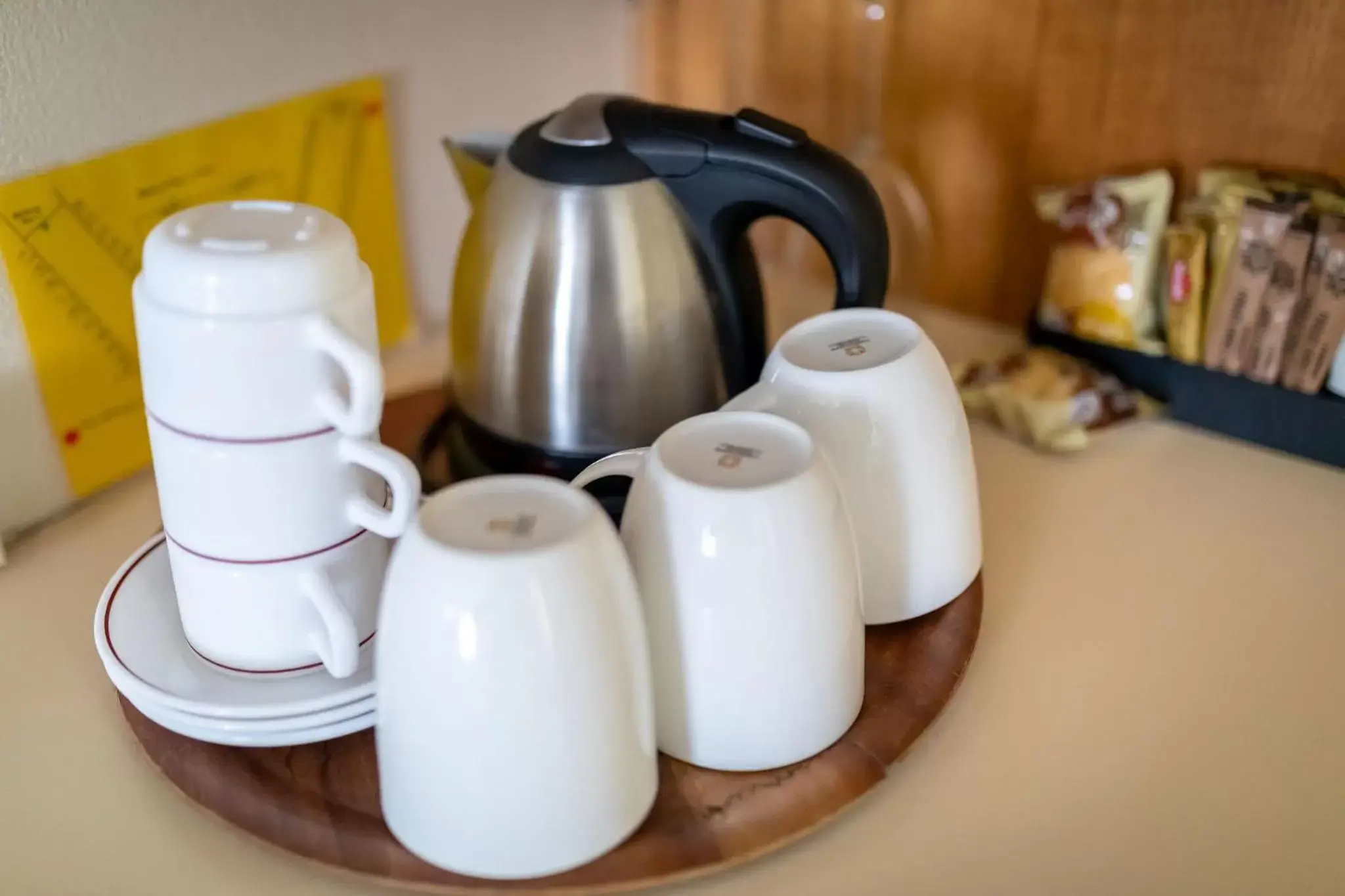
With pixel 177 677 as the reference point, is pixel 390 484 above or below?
above

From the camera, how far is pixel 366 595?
625 millimetres

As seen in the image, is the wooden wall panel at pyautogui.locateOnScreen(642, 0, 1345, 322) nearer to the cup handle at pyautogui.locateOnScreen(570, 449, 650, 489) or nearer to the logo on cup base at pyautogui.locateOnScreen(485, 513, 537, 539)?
the cup handle at pyautogui.locateOnScreen(570, 449, 650, 489)

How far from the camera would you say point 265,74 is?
87 cm

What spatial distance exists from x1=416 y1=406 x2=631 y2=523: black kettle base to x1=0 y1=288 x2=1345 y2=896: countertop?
0.20 metres

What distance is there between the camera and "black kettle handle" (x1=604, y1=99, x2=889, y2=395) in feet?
2.27

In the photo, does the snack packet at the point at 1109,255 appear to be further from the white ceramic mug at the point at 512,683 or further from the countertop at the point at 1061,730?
the white ceramic mug at the point at 512,683

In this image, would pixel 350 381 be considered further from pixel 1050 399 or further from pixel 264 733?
pixel 1050 399

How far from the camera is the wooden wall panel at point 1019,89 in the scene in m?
0.87

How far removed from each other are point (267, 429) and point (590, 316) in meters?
0.23

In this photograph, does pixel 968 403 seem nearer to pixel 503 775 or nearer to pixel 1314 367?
pixel 1314 367

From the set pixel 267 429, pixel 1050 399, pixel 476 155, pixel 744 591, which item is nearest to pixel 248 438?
pixel 267 429

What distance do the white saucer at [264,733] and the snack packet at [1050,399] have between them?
53 cm

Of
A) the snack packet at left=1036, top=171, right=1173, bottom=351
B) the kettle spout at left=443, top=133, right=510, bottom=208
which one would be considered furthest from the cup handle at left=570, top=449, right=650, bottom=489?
the snack packet at left=1036, top=171, right=1173, bottom=351

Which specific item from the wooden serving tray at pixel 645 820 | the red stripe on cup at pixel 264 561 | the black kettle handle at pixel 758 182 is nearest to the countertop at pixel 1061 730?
the wooden serving tray at pixel 645 820
